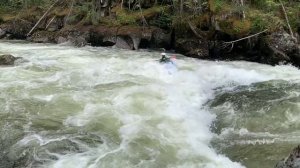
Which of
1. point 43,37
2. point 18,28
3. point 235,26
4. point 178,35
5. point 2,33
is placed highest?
point 235,26

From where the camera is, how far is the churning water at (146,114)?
6.65 m

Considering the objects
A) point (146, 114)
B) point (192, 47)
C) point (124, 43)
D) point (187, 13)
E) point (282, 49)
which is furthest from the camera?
point (124, 43)

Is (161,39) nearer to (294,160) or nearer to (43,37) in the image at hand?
(43,37)

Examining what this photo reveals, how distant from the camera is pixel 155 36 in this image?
15508 millimetres

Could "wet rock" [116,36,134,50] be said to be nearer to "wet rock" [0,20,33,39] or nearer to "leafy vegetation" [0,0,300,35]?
"leafy vegetation" [0,0,300,35]

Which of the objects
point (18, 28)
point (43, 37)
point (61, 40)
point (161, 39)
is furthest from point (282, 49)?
point (18, 28)

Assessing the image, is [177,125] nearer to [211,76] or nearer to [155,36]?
[211,76]

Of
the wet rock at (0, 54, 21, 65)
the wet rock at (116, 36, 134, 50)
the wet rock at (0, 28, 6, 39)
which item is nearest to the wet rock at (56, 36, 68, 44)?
the wet rock at (116, 36, 134, 50)

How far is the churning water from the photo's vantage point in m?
6.65

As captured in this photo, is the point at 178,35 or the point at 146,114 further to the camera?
the point at 178,35

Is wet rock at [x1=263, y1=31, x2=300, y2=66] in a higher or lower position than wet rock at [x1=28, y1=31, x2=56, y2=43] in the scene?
higher

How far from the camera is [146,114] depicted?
27.5 feet

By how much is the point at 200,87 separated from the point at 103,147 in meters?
4.33

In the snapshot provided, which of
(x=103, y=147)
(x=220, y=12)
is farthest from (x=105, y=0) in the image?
(x=103, y=147)
